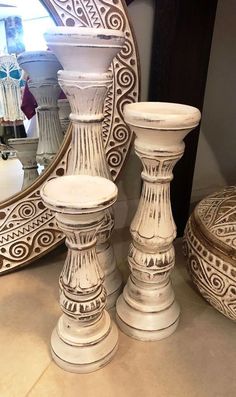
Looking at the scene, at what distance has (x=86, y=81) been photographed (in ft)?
1.49

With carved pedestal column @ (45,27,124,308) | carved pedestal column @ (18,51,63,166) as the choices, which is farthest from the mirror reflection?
carved pedestal column @ (45,27,124,308)

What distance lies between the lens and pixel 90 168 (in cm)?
52

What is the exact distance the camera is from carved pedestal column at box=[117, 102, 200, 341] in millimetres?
434

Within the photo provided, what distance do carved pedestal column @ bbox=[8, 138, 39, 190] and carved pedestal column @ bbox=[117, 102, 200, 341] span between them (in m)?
0.22

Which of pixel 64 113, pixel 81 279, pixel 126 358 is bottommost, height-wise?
pixel 126 358

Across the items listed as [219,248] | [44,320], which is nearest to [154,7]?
[219,248]

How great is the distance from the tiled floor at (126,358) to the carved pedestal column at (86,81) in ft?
0.55

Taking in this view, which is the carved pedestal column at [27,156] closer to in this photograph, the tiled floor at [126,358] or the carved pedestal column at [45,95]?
the carved pedestal column at [45,95]

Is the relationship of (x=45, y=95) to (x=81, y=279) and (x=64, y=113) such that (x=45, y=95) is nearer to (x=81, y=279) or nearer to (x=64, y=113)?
(x=64, y=113)

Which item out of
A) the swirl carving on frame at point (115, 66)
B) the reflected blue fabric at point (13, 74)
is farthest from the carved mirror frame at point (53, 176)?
the reflected blue fabric at point (13, 74)

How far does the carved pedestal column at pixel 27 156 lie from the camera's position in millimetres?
641

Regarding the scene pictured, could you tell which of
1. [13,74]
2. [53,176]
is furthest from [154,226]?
[13,74]

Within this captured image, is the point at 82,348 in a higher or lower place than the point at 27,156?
lower

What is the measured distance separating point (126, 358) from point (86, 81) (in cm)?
37
